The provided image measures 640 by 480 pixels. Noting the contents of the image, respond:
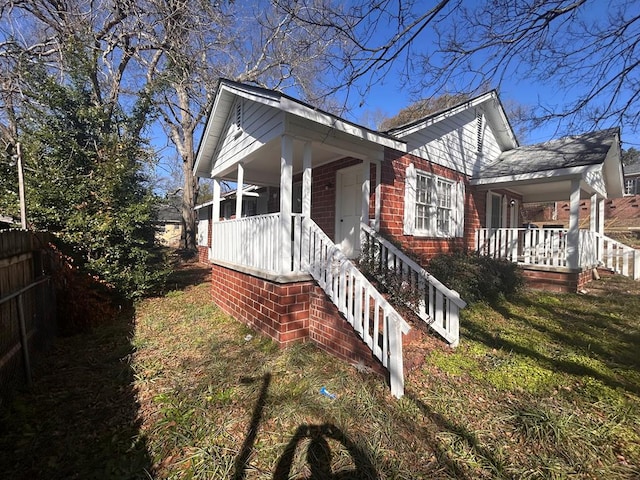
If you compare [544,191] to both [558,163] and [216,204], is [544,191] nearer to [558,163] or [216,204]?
[558,163]

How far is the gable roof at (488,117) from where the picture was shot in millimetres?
7098

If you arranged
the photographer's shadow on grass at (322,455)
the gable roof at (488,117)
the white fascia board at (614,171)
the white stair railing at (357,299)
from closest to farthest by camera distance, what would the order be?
the photographer's shadow on grass at (322,455) < the white stair railing at (357,299) < the gable roof at (488,117) < the white fascia board at (614,171)

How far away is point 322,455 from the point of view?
2.50m

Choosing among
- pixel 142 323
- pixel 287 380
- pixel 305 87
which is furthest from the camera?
pixel 305 87

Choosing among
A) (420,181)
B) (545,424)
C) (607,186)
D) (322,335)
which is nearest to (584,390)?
(545,424)

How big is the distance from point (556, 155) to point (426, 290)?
7341 millimetres

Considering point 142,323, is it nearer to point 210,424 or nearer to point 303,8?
point 210,424

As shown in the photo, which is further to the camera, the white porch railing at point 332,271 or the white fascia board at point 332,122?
the white fascia board at point 332,122

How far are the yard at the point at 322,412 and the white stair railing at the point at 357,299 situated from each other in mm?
348

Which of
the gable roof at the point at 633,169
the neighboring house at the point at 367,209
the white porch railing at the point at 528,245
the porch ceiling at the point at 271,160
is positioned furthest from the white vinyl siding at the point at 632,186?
the porch ceiling at the point at 271,160

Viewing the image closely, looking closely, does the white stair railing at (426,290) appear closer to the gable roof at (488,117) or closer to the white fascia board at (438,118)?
the white fascia board at (438,118)

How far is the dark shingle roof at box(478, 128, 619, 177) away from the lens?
7.68 meters

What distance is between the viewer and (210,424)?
115 inches

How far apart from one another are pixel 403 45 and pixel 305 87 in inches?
441
